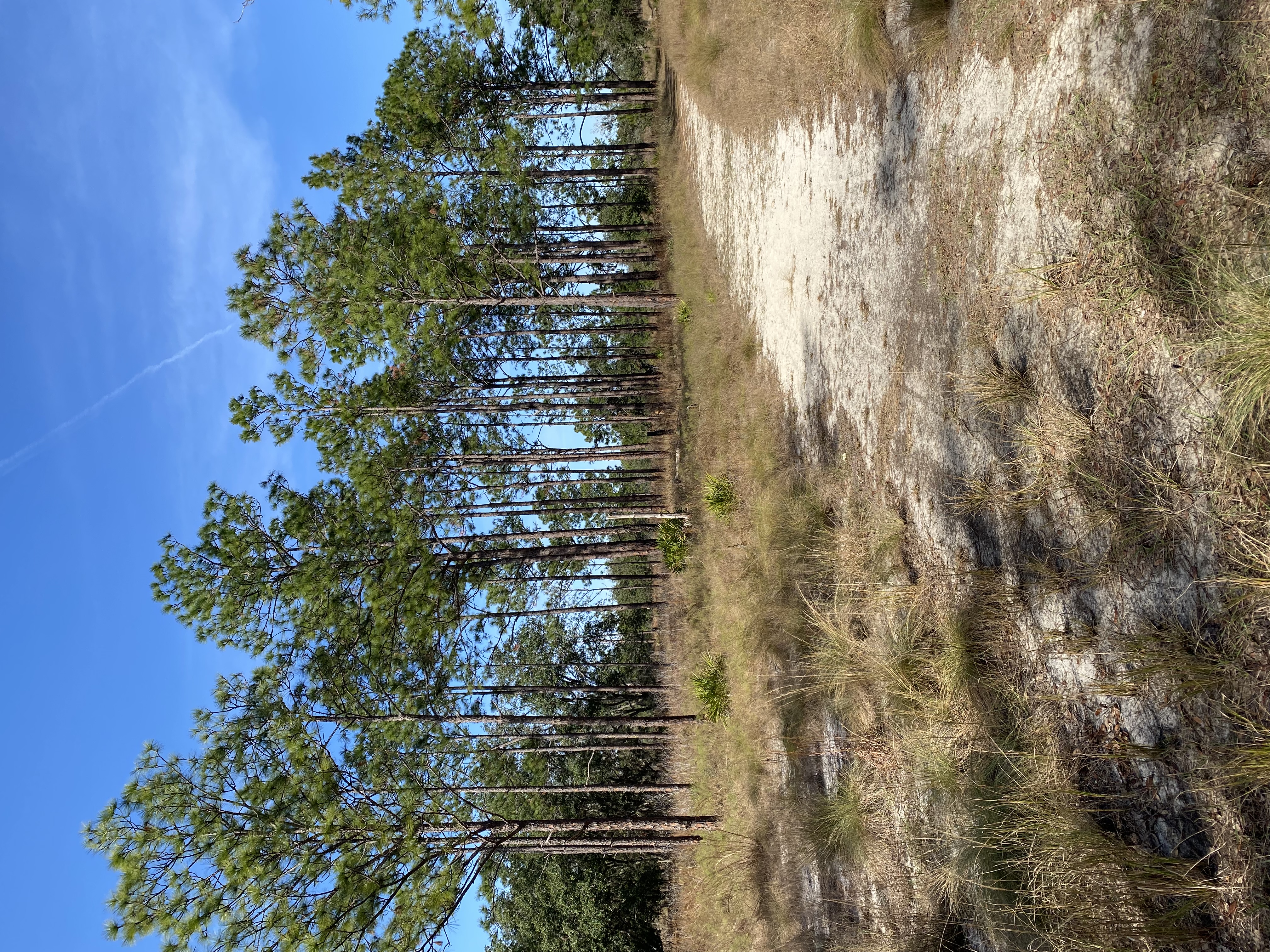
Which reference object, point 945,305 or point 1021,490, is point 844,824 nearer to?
point 1021,490

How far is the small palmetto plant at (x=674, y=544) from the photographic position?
14.6m

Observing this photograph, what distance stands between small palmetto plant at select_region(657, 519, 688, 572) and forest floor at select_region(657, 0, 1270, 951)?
16.2 ft

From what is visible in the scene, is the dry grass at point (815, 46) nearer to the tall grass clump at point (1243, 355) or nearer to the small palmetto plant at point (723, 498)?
the tall grass clump at point (1243, 355)

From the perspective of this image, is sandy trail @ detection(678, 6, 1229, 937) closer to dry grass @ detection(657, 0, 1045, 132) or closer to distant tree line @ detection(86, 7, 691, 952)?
dry grass @ detection(657, 0, 1045, 132)

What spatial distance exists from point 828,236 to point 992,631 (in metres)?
4.96

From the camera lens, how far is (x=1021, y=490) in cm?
491

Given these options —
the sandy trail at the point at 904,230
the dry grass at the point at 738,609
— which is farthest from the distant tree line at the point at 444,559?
the sandy trail at the point at 904,230

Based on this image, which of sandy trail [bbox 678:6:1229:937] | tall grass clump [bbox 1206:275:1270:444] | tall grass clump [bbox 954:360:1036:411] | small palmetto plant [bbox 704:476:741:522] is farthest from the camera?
small palmetto plant [bbox 704:476:741:522]

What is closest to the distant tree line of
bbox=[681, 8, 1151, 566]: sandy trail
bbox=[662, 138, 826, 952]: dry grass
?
bbox=[662, 138, 826, 952]: dry grass

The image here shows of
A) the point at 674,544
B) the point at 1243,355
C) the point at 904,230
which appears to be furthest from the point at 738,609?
the point at 1243,355

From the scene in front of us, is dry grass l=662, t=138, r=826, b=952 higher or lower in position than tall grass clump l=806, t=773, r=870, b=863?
higher

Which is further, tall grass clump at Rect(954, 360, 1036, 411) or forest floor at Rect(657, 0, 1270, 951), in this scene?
tall grass clump at Rect(954, 360, 1036, 411)

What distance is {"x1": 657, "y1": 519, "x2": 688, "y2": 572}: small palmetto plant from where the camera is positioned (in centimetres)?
1462

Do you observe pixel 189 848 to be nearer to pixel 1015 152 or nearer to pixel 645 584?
pixel 1015 152
